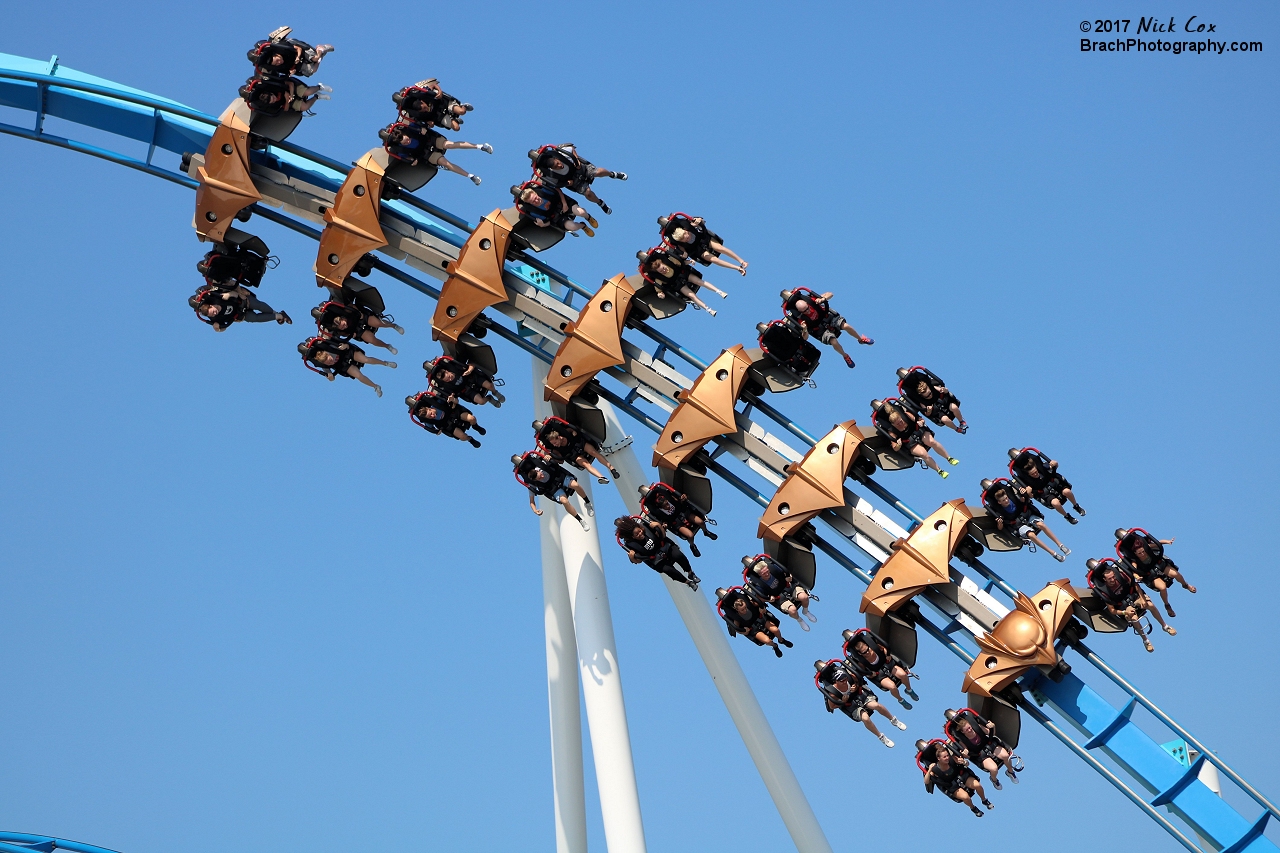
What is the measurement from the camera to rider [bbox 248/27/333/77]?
21.5 metres

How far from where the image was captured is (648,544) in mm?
20312

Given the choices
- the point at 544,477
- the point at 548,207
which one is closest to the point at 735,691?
the point at 544,477

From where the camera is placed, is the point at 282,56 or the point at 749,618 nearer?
the point at 749,618

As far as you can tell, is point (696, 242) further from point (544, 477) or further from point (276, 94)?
point (276, 94)

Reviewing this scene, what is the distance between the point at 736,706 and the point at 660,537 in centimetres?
256

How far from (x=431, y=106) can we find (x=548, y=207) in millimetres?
1946

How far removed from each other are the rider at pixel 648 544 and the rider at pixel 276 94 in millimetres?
6777

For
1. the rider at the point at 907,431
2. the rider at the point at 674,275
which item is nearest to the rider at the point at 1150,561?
the rider at the point at 907,431

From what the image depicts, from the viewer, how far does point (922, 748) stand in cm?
1966

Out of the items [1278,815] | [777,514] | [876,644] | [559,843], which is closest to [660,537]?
[777,514]

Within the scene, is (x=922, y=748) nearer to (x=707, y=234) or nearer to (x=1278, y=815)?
(x=1278, y=815)

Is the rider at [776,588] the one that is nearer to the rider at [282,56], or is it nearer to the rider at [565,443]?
the rider at [565,443]

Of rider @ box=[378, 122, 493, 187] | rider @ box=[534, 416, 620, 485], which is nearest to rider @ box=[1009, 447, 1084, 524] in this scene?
rider @ box=[534, 416, 620, 485]

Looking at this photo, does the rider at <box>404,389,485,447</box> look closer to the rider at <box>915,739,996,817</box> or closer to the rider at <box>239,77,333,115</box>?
the rider at <box>239,77,333,115</box>
